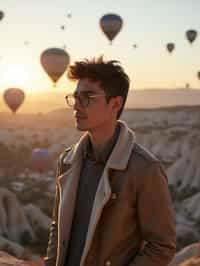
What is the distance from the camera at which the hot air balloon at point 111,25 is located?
1271 inches

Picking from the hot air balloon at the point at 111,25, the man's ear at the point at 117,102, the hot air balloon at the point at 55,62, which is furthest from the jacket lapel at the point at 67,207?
the hot air balloon at the point at 111,25

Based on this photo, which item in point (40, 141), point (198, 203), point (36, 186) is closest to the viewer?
point (198, 203)

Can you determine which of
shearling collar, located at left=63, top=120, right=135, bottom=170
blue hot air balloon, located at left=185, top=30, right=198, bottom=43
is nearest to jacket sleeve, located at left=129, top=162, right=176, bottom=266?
shearling collar, located at left=63, top=120, right=135, bottom=170

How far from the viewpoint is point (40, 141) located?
105m

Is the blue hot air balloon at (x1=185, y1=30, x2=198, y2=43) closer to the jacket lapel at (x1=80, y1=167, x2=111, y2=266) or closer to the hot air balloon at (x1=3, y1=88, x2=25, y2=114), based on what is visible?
the hot air balloon at (x1=3, y1=88, x2=25, y2=114)

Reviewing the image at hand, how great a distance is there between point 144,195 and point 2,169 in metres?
66.2

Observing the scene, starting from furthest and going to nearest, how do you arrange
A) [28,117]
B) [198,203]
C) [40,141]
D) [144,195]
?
[28,117], [40,141], [198,203], [144,195]

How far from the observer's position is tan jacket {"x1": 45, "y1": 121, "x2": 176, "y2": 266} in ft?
9.46

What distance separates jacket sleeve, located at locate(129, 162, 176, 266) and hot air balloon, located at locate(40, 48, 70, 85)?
1053 inches

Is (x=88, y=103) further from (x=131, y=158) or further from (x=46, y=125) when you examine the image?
(x=46, y=125)

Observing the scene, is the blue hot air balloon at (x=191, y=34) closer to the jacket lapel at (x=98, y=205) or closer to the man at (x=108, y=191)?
the man at (x=108, y=191)

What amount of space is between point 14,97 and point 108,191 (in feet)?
122

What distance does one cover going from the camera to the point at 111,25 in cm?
3253

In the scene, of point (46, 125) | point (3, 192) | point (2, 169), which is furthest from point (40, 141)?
point (3, 192)
